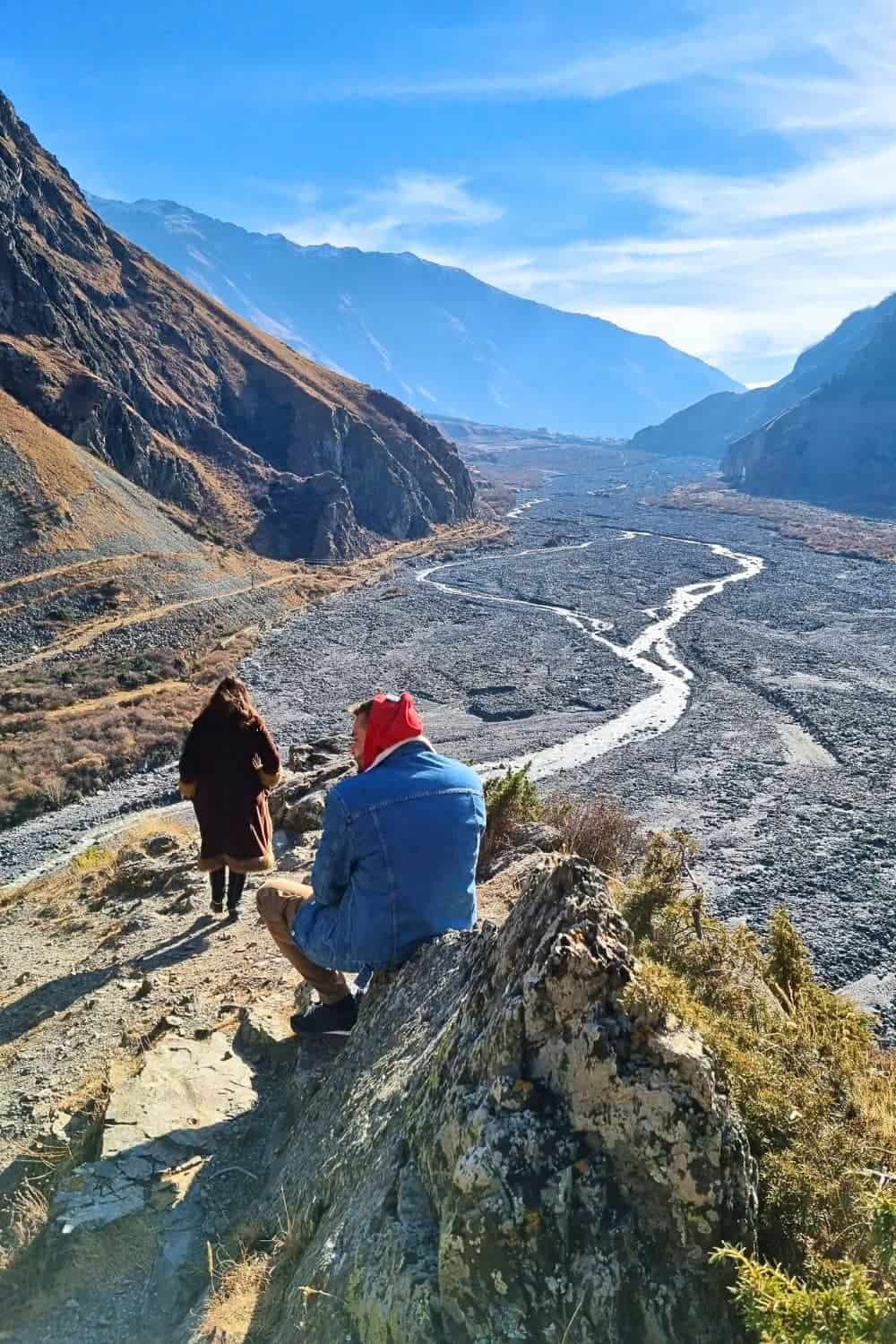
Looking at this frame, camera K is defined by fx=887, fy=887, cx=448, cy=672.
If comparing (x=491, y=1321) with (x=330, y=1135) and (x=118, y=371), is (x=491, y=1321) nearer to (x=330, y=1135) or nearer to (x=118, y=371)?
(x=330, y=1135)

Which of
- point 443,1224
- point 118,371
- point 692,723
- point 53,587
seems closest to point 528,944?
point 443,1224

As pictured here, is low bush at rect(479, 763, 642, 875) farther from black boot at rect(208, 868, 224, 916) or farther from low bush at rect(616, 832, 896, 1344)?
low bush at rect(616, 832, 896, 1344)

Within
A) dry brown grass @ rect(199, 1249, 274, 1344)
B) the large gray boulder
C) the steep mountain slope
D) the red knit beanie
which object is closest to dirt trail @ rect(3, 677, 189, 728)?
the red knit beanie

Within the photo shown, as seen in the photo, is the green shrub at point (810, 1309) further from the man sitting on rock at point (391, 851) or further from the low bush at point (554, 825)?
the low bush at point (554, 825)

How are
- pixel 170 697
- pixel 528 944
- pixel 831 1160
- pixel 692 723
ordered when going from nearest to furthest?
pixel 831 1160 → pixel 528 944 → pixel 692 723 → pixel 170 697

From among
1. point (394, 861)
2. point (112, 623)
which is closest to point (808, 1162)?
point (394, 861)
